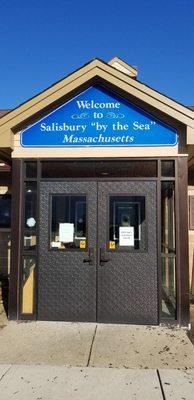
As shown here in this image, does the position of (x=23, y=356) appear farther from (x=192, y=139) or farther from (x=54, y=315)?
(x=192, y=139)

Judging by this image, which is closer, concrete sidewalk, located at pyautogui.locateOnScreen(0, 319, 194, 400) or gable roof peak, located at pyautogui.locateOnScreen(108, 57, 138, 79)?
concrete sidewalk, located at pyautogui.locateOnScreen(0, 319, 194, 400)

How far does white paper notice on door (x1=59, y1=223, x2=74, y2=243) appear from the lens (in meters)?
6.75

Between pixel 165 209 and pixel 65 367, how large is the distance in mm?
3210

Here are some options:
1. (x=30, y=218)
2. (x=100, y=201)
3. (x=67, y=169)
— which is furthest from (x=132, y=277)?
(x=67, y=169)

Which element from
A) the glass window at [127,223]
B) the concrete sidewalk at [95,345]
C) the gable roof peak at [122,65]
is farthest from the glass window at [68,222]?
the gable roof peak at [122,65]

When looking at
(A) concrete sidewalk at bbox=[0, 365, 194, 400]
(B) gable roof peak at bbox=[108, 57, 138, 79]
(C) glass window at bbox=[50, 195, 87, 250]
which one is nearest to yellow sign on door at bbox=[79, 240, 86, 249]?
(C) glass window at bbox=[50, 195, 87, 250]

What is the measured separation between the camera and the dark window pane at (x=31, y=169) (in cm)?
695

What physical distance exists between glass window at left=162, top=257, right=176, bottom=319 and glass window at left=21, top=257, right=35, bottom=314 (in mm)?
2185

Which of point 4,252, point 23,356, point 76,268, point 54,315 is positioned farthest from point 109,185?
point 4,252

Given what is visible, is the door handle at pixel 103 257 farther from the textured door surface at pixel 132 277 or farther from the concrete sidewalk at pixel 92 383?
the concrete sidewalk at pixel 92 383

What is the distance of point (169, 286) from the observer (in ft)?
21.8

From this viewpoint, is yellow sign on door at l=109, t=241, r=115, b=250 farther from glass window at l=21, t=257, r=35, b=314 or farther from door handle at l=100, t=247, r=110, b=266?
glass window at l=21, t=257, r=35, b=314

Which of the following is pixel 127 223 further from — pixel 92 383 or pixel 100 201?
pixel 92 383

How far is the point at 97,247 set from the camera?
21.8 feet
